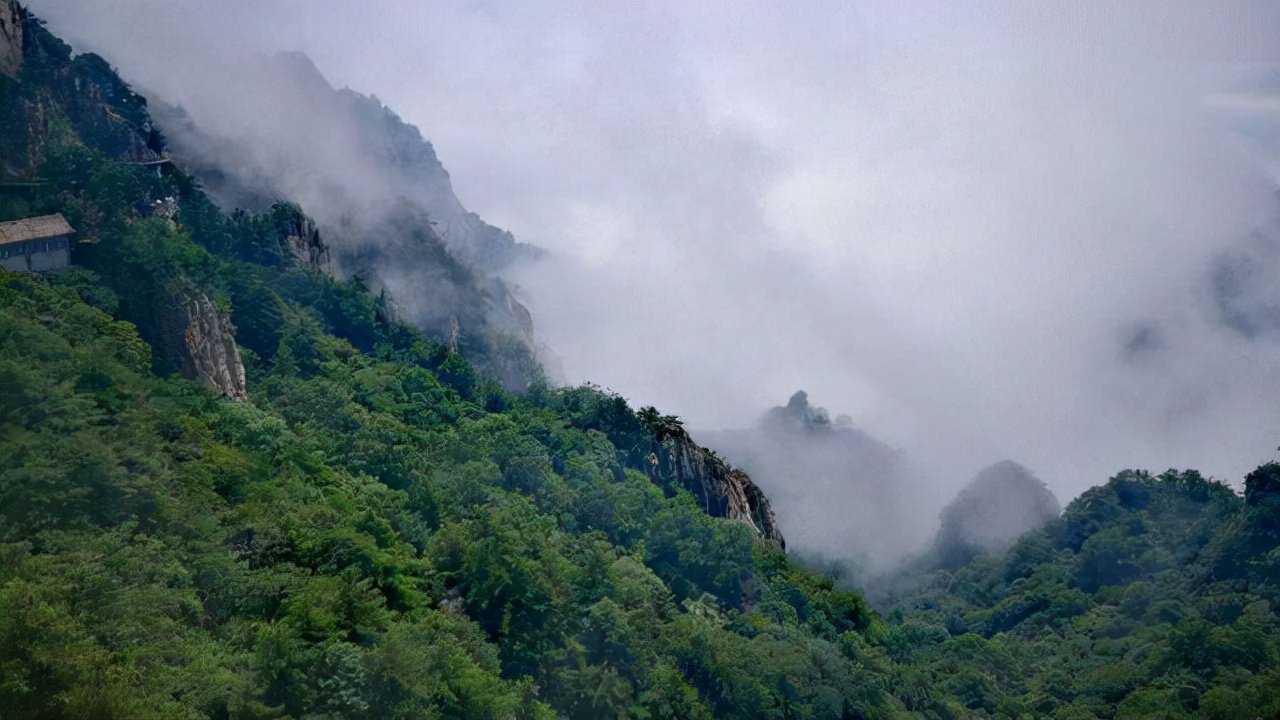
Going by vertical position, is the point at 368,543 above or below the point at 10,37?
below

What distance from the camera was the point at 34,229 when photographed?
47.0 meters

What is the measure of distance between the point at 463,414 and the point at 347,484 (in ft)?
73.8

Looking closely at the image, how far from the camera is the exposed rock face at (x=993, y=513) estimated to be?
12138 cm

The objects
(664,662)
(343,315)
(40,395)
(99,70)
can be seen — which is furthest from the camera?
(343,315)

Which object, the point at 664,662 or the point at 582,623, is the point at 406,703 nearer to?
the point at 582,623

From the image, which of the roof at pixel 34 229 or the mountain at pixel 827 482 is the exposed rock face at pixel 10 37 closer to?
the roof at pixel 34 229

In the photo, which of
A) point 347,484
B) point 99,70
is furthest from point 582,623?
point 99,70

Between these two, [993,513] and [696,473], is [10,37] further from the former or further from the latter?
[993,513]

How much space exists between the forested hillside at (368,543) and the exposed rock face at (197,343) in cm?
21

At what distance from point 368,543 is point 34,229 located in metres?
22.6

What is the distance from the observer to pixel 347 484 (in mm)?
45562

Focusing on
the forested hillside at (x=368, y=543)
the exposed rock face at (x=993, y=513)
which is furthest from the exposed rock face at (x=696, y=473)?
the exposed rock face at (x=993, y=513)

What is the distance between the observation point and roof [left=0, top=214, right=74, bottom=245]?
1809 inches

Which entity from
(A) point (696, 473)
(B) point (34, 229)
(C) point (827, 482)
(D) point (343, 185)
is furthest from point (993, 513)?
(B) point (34, 229)
